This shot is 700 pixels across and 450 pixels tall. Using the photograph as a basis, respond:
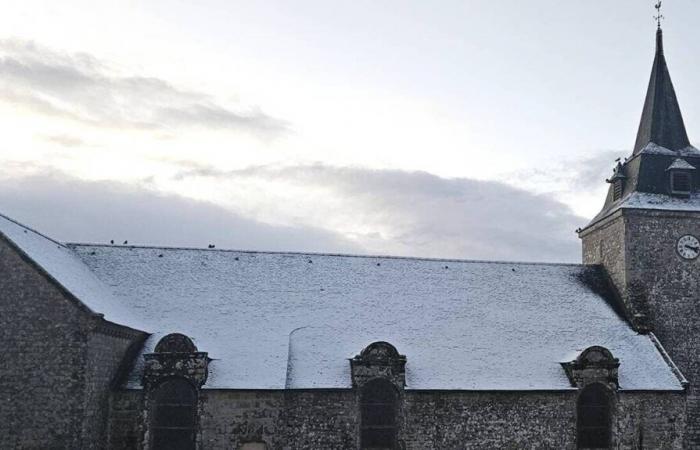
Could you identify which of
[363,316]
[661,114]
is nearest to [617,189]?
[661,114]

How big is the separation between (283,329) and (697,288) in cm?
1774

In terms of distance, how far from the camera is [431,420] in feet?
87.0

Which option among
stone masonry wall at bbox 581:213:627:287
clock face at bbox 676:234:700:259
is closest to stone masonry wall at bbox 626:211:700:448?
clock face at bbox 676:234:700:259

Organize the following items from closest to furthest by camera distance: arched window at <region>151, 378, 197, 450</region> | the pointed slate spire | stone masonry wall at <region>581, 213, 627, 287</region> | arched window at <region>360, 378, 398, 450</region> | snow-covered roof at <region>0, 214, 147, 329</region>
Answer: snow-covered roof at <region>0, 214, 147, 329</region>
arched window at <region>151, 378, 197, 450</region>
arched window at <region>360, 378, 398, 450</region>
stone masonry wall at <region>581, 213, 627, 287</region>
the pointed slate spire

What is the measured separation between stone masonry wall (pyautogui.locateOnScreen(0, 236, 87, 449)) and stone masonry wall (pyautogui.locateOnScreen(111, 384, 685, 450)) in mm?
2679

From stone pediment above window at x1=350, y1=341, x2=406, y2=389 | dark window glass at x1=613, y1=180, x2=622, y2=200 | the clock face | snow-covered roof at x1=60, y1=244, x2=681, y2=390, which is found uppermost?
dark window glass at x1=613, y1=180, x2=622, y2=200

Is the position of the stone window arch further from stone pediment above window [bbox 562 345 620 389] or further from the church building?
stone pediment above window [bbox 562 345 620 389]

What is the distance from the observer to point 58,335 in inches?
905

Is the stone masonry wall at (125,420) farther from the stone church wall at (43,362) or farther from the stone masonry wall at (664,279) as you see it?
the stone masonry wall at (664,279)

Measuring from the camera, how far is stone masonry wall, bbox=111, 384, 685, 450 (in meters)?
25.2

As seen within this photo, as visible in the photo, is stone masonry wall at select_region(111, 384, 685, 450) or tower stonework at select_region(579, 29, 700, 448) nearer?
stone masonry wall at select_region(111, 384, 685, 450)

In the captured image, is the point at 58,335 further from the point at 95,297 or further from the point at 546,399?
the point at 546,399

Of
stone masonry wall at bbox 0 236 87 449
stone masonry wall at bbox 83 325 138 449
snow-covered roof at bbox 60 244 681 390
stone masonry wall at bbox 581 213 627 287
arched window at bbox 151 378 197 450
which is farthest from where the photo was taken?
stone masonry wall at bbox 581 213 627 287

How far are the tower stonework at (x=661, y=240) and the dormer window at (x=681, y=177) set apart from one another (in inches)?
1.7
